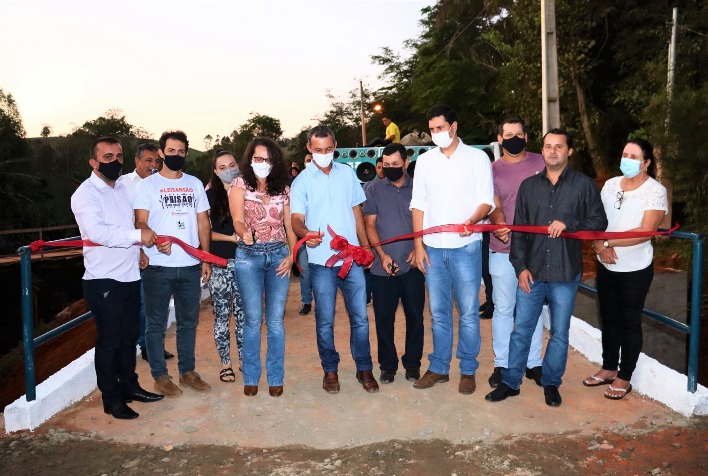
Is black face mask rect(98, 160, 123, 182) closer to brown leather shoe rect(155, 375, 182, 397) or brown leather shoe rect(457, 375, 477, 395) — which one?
brown leather shoe rect(155, 375, 182, 397)

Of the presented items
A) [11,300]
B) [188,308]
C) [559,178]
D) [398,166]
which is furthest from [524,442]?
[11,300]

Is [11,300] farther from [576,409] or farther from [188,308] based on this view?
[576,409]

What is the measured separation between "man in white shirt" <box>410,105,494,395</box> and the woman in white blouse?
2.97ft

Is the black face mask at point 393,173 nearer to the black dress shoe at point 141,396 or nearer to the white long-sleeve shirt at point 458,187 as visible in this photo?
the white long-sleeve shirt at point 458,187

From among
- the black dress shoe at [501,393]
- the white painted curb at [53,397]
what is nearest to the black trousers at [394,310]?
the black dress shoe at [501,393]

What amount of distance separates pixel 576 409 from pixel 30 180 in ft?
122

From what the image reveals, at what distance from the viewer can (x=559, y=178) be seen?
4.50 meters

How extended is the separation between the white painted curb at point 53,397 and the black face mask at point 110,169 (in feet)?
5.29

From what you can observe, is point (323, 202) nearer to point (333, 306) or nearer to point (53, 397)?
point (333, 306)

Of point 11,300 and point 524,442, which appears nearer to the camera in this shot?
point 524,442

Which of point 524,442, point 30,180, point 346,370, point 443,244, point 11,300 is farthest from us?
point 30,180

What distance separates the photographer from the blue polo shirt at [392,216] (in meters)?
5.13

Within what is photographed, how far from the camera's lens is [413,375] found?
17.3 feet

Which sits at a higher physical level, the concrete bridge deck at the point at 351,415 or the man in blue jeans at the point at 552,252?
the man in blue jeans at the point at 552,252
